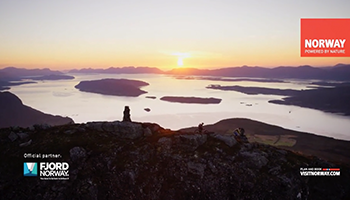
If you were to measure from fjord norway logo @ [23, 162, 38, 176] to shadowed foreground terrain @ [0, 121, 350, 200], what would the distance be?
1.28ft

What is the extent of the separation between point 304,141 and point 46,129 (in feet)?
261

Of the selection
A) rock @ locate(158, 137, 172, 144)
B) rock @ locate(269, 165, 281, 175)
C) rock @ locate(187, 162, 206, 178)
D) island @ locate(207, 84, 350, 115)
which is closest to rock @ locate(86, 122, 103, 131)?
rock @ locate(158, 137, 172, 144)

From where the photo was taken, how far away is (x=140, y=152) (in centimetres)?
2178

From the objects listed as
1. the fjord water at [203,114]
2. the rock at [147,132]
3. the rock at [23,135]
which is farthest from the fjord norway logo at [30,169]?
the fjord water at [203,114]

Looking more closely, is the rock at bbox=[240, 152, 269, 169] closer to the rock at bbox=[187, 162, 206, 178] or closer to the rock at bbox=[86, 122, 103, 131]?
the rock at bbox=[187, 162, 206, 178]

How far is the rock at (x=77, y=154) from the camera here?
2077 centimetres

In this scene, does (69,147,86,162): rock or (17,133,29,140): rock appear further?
(17,133,29,140): rock

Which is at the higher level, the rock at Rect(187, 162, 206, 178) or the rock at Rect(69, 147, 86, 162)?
the rock at Rect(69, 147, 86, 162)

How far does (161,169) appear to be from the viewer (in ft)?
68.2

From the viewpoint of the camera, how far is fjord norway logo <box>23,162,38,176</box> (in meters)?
20.0

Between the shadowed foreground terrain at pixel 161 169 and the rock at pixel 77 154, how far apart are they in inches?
3.4

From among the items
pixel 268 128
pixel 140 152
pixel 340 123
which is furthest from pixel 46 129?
pixel 340 123

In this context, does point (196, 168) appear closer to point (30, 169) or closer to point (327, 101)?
point (30, 169)

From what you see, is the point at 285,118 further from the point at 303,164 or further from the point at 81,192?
the point at 81,192
